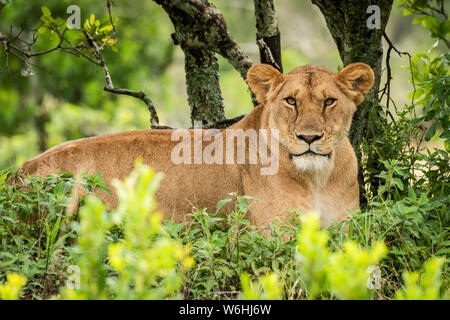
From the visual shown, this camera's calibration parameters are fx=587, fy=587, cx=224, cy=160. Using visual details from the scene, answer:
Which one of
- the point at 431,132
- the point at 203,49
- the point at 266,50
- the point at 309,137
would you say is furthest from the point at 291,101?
the point at 203,49

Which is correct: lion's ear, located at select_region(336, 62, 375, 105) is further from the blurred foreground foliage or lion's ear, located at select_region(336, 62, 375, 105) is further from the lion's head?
the blurred foreground foliage

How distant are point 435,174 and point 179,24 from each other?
8.60ft

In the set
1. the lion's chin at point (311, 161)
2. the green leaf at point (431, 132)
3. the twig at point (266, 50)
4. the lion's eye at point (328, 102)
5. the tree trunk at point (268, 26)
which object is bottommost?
the lion's chin at point (311, 161)

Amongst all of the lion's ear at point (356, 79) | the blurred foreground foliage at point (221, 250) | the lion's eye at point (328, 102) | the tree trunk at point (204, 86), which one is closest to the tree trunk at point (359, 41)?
the lion's ear at point (356, 79)

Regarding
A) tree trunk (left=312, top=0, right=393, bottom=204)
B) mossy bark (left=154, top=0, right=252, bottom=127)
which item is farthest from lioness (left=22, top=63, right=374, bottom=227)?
mossy bark (left=154, top=0, right=252, bottom=127)

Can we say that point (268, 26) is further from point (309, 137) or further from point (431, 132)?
point (309, 137)

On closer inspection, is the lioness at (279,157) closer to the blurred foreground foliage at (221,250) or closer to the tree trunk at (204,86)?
the blurred foreground foliage at (221,250)

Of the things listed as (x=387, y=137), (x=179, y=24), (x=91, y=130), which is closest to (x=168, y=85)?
(x=91, y=130)

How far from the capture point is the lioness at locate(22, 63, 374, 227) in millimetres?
3598

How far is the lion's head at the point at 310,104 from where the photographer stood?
3516 mm

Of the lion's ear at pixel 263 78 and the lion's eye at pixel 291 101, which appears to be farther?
the lion's ear at pixel 263 78

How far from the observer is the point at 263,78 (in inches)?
154

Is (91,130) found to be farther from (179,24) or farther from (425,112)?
(425,112)

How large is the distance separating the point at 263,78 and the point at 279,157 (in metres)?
0.54
